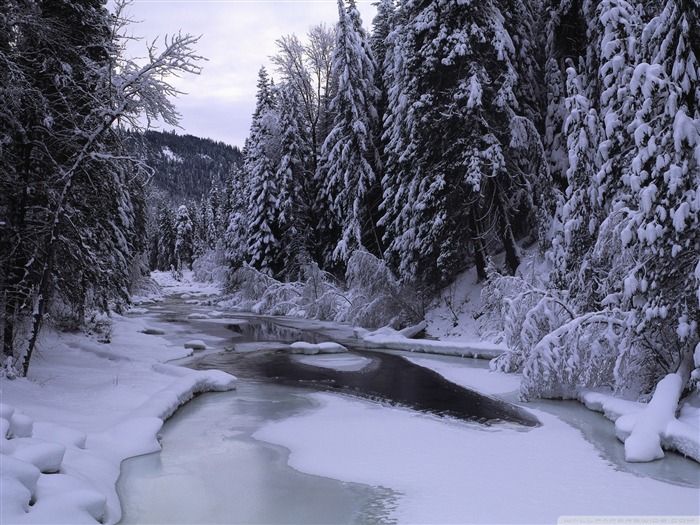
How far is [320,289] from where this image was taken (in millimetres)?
27938

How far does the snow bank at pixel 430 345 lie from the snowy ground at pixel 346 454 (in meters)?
3.73

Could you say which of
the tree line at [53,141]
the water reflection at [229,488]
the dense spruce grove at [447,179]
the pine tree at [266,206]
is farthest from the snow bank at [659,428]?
the pine tree at [266,206]

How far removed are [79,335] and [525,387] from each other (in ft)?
42.1

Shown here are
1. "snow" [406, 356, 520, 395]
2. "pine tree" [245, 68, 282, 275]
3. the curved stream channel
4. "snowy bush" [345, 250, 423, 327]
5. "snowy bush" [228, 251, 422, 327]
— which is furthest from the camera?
"pine tree" [245, 68, 282, 275]

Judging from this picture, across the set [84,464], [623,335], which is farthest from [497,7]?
[84,464]

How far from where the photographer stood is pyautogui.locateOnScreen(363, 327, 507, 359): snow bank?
16141 millimetres

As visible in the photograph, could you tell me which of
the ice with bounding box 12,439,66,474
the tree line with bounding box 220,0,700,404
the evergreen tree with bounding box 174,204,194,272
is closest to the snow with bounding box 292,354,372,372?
the tree line with bounding box 220,0,700,404

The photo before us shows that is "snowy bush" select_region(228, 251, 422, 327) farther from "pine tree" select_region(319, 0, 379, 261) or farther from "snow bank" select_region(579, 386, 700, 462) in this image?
"snow bank" select_region(579, 386, 700, 462)

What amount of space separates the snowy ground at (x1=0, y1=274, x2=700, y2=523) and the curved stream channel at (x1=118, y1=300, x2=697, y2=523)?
30 cm

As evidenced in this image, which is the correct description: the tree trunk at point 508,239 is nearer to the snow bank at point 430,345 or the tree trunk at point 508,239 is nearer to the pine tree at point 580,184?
the snow bank at point 430,345

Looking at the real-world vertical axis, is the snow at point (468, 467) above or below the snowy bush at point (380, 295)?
below

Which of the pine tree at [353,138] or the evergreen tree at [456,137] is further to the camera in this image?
the pine tree at [353,138]

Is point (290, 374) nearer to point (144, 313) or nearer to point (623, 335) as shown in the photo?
point (623, 335)

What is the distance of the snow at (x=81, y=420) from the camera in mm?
4760
